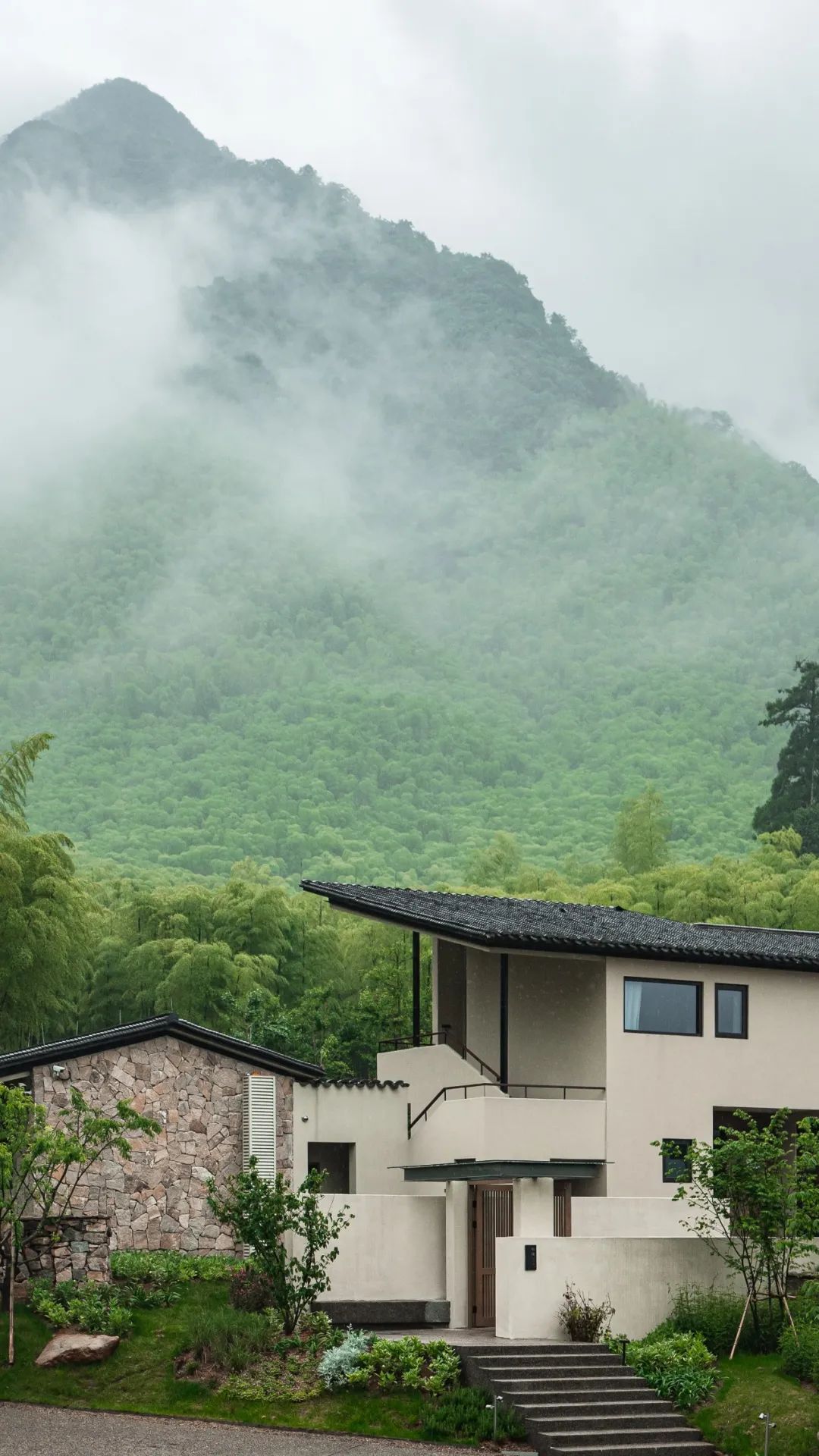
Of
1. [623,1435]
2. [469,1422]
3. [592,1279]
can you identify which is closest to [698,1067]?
[592,1279]

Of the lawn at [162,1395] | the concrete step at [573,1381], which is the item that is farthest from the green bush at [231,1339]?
the concrete step at [573,1381]

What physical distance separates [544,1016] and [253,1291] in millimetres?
9168

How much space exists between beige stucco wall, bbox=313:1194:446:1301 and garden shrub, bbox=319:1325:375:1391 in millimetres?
3625

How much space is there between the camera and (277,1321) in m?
25.8

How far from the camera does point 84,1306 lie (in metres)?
26.3

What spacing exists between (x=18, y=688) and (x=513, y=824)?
57.7 meters

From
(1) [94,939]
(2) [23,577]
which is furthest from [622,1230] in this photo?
(2) [23,577]

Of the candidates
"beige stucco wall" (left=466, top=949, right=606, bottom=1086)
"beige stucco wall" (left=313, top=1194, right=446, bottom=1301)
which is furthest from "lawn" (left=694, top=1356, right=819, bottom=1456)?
"beige stucco wall" (left=466, top=949, right=606, bottom=1086)

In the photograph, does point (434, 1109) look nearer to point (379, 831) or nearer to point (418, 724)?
point (379, 831)

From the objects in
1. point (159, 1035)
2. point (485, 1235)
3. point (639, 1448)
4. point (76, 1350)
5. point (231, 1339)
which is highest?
point (159, 1035)

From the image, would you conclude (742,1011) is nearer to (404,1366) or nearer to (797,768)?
(404,1366)

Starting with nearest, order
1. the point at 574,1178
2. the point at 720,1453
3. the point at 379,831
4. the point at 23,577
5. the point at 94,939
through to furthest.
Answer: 1. the point at 720,1453
2. the point at 574,1178
3. the point at 94,939
4. the point at 379,831
5. the point at 23,577

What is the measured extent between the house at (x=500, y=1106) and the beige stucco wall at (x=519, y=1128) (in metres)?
0.04

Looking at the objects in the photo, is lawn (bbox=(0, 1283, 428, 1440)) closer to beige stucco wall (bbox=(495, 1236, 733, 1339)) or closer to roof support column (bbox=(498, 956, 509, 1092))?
beige stucco wall (bbox=(495, 1236, 733, 1339))
